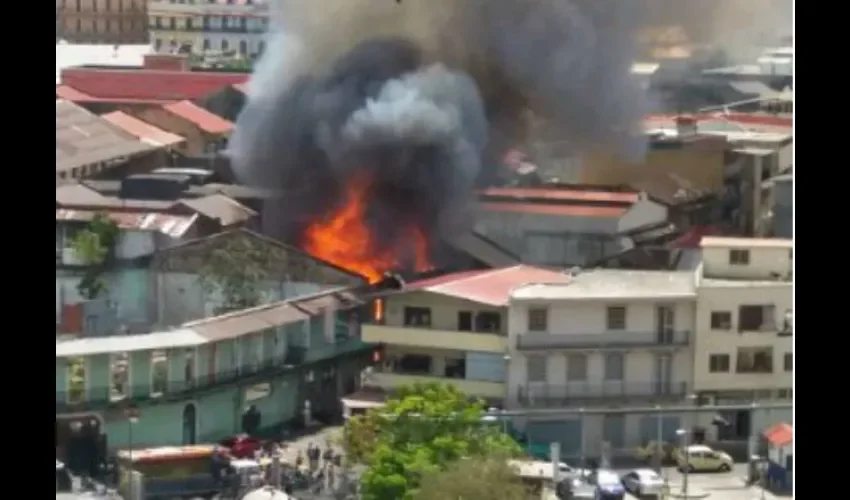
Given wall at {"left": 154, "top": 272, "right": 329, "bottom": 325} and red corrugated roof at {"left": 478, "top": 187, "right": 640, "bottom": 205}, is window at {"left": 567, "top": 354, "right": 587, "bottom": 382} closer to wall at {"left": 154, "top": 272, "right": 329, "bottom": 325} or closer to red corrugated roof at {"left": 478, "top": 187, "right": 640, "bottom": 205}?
red corrugated roof at {"left": 478, "top": 187, "right": 640, "bottom": 205}

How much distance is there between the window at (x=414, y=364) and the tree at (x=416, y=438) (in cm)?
3

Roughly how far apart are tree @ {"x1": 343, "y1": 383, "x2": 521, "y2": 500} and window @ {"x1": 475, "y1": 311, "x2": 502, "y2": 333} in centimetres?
13

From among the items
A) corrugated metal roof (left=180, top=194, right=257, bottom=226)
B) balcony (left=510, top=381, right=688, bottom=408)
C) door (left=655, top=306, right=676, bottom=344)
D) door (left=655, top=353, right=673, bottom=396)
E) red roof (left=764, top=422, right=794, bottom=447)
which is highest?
corrugated metal roof (left=180, top=194, right=257, bottom=226)

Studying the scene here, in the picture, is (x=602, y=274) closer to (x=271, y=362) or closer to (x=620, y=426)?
(x=620, y=426)

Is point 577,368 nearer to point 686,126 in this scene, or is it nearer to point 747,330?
point 747,330

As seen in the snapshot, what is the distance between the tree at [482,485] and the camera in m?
5.97

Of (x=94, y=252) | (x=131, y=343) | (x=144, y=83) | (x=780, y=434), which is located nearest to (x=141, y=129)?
(x=144, y=83)

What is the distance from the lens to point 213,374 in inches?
238

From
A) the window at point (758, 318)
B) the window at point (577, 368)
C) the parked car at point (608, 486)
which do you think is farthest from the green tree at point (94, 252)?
the window at point (758, 318)

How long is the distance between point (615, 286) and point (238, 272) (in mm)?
769

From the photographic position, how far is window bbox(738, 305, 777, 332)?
6.05 m

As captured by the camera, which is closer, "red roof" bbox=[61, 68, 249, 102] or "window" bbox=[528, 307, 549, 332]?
"window" bbox=[528, 307, 549, 332]

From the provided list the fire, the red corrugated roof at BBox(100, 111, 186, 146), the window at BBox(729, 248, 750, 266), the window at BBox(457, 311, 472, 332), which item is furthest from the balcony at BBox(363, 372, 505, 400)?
the red corrugated roof at BBox(100, 111, 186, 146)
